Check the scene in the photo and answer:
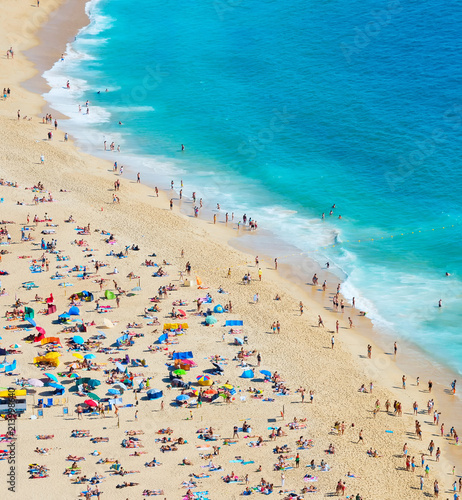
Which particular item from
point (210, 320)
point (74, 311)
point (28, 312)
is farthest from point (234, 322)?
point (28, 312)

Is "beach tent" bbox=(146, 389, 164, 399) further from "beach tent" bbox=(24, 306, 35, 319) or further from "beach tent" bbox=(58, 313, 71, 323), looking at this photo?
"beach tent" bbox=(24, 306, 35, 319)

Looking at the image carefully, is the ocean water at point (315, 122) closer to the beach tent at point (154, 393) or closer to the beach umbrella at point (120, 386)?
the beach tent at point (154, 393)

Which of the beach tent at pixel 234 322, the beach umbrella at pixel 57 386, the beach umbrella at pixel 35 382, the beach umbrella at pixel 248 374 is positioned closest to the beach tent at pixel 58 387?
the beach umbrella at pixel 57 386

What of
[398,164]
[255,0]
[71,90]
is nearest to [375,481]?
[398,164]

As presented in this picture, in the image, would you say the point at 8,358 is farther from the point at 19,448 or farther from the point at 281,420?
the point at 281,420

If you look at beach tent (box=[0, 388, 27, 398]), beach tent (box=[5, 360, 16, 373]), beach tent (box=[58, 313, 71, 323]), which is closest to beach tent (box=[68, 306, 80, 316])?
beach tent (box=[58, 313, 71, 323])

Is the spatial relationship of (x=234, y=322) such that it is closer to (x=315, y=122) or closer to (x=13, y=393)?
(x=13, y=393)

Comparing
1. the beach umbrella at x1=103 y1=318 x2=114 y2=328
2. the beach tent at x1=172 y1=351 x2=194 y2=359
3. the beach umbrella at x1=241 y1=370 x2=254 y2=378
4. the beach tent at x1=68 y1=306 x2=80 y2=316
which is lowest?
the beach umbrella at x1=241 y1=370 x2=254 y2=378
